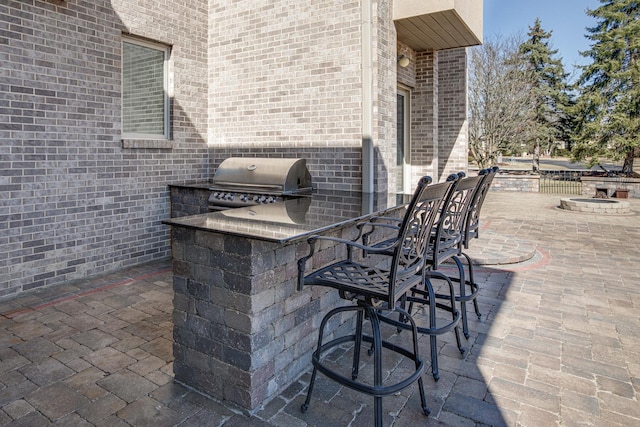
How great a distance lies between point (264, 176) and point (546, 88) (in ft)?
74.0

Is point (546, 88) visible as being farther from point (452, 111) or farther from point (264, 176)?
point (264, 176)

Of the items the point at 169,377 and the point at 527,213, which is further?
the point at 527,213

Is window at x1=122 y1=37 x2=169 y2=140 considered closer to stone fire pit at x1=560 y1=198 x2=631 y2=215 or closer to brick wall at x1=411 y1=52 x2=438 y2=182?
brick wall at x1=411 y1=52 x2=438 y2=182

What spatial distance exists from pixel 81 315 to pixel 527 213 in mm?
9644

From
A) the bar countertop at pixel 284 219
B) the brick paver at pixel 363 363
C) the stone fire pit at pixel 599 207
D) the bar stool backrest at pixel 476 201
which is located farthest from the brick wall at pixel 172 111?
the stone fire pit at pixel 599 207

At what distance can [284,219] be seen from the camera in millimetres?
2760

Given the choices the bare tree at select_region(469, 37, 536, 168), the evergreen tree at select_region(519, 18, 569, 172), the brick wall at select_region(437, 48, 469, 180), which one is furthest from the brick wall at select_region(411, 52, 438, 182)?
the evergreen tree at select_region(519, 18, 569, 172)

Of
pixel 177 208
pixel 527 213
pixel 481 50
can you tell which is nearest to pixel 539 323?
pixel 177 208

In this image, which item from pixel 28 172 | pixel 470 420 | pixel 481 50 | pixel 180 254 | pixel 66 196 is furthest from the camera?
pixel 481 50

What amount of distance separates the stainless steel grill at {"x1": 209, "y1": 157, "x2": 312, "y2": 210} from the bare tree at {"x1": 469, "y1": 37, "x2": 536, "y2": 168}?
15.9m

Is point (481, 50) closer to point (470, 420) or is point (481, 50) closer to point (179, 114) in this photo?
point (179, 114)

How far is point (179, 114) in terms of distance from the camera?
19.9 feet

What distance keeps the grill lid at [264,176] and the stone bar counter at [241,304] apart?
219 cm

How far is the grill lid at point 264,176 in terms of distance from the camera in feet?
16.7
